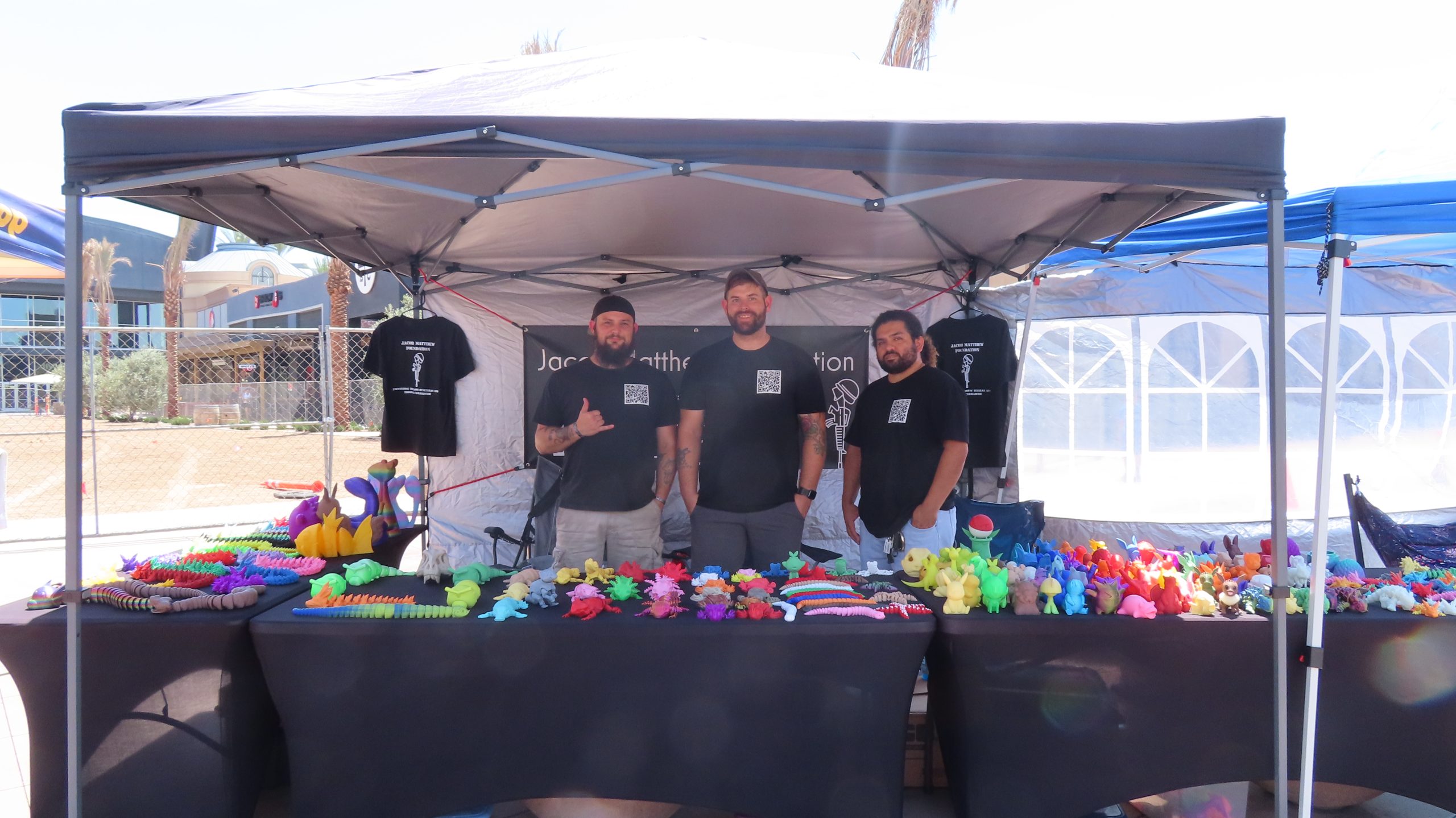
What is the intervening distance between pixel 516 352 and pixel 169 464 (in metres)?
12.6

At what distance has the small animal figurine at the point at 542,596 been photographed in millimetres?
2254

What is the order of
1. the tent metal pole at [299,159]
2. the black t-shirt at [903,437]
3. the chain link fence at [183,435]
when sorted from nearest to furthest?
the tent metal pole at [299,159], the black t-shirt at [903,437], the chain link fence at [183,435]

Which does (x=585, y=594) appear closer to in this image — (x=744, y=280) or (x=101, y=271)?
(x=744, y=280)

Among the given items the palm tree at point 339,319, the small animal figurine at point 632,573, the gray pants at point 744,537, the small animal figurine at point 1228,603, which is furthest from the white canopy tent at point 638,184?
the palm tree at point 339,319

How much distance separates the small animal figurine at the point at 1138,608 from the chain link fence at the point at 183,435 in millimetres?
2900

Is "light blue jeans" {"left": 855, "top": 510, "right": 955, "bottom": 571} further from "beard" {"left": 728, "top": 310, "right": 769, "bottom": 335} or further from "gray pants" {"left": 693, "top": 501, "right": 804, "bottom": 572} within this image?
"beard" {"left": 728, "top": 310, "right": 769, "bottom": 335}

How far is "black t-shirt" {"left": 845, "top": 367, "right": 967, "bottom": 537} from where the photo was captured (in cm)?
313

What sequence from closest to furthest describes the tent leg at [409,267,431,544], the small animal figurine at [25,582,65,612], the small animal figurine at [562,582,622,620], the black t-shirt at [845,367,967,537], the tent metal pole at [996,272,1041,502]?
1. the small animal figurine at [562,582,622,620]
2. the small animal figurine at [25,582,65,612]
3. the black t-shirt at [845,367,967,537]
4. the tent metal pole at [996,272,1041,502]
5. the tent leg at [409,267,431,544]

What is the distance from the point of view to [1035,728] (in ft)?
7.02

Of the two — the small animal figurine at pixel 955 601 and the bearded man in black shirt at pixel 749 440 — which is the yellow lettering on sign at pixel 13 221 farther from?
the small animal figurine at pixel 955 601

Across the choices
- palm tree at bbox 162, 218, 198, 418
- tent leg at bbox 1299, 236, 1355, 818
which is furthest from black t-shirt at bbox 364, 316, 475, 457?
palm tree at bbox 162, 218, 198, 418

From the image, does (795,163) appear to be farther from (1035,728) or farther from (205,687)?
(205,687)

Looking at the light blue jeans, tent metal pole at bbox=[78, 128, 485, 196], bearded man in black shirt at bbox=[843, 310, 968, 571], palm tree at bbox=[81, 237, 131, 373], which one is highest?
palm tree at bbox=[81, 237, 131, 373]

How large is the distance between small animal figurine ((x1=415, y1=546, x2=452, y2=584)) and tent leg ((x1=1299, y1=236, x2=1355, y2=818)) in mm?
2505
